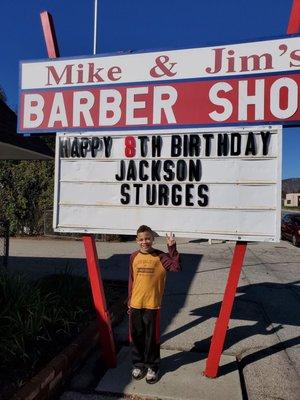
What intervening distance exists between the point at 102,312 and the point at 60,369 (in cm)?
85

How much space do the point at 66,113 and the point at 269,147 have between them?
7.70 feet

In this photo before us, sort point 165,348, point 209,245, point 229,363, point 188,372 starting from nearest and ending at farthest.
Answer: point 188,372 → point 229,363 → point 165,348 → point 209,245

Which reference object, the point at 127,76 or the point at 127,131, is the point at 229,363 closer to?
the point at 127,131

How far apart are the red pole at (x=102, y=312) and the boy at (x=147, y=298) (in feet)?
1.24

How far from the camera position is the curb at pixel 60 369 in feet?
12.7

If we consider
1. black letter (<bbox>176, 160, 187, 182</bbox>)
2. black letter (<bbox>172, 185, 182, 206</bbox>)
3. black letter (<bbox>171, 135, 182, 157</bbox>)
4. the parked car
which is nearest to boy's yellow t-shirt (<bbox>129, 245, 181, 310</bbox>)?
black letter (<bbox>172, 185, 182, 206</bbox>)

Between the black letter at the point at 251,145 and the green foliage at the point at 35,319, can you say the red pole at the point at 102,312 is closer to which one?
the green foliage at the point at 35,319

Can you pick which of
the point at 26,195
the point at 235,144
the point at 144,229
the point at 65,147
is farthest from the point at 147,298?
the point at 26,195

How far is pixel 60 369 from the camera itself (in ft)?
14.6

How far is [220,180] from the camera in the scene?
15.5 ft

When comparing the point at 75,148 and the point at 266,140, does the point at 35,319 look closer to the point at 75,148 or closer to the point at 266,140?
the point at 75,148

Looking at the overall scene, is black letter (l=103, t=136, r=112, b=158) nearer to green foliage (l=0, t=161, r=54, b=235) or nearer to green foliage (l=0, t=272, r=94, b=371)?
green foliage (l=0, t=272, r=94, b=371)

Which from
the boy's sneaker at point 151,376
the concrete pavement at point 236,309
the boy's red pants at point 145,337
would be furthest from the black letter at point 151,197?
the concrete pavement at point 236,309

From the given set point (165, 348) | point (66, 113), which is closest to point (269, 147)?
point (66, 113)
